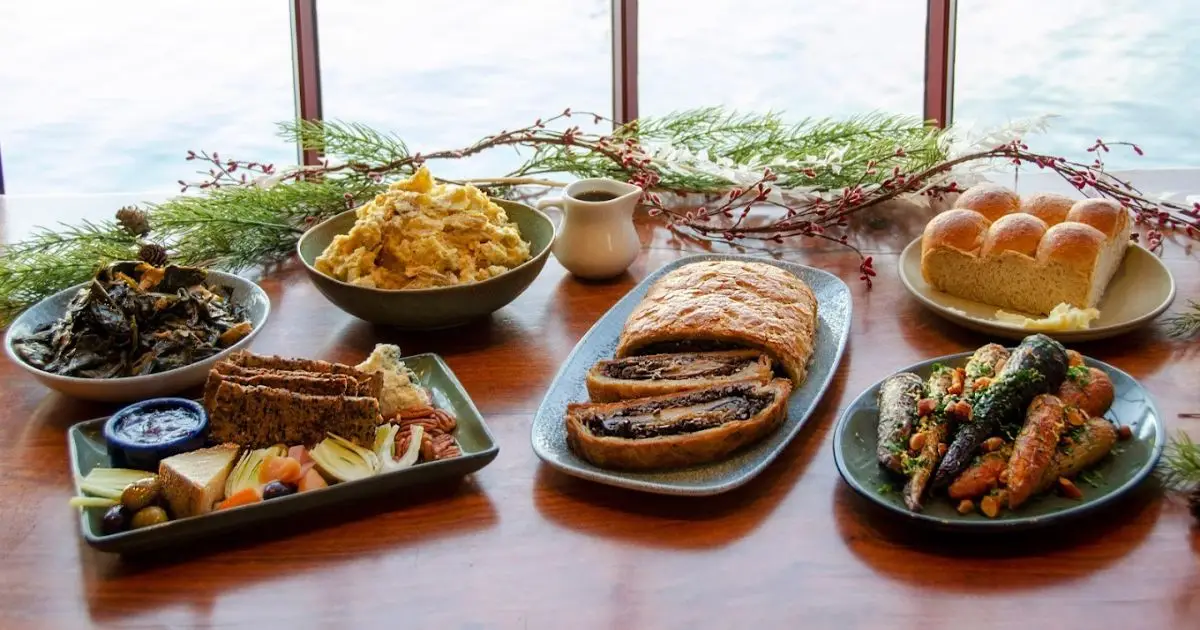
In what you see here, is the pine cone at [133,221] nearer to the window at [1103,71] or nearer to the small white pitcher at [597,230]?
the small white pitcher at [597,230]

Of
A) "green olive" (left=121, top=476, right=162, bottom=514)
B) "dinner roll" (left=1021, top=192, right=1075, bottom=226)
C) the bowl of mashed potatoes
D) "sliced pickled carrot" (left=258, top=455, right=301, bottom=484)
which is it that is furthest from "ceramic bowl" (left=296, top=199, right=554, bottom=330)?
"dinner roll" (left=1021, top=192, right=1075, bottom=226)

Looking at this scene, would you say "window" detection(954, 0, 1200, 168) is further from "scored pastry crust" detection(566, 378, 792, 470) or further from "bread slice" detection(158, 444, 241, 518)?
"bread slice" detection(158, 444, 241, 518)

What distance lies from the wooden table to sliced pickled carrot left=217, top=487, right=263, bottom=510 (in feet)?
0.19

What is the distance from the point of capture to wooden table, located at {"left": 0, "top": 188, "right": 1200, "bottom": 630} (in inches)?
60.6

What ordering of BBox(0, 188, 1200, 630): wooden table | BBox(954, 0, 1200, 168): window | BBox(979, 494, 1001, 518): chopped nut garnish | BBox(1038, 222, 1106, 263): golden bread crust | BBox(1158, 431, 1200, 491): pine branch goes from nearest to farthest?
BBox(0, 188, 1200, 630): wooden table → BBox(979, 494, 1001, 518): chopped nut garnish → BBox(1158, 431, 1200, 491): pine branch → BBox(1038, 222, 1106, 263): golden bread crust → BBox(954, 0, 1200, 168): window

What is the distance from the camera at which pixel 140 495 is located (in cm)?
168

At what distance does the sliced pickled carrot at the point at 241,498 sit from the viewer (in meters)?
1.71

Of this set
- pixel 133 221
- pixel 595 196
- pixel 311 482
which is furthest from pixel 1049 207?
pixel 133 221

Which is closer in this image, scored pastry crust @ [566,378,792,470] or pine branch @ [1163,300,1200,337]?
scored pastry crust @ [566,378,792,470]

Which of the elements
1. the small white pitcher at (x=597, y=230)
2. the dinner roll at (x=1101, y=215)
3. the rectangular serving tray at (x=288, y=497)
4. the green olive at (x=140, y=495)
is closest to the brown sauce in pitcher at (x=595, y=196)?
the small white pitcher at (x=597, y=230)

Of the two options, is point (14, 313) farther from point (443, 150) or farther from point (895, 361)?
point (895, 361)

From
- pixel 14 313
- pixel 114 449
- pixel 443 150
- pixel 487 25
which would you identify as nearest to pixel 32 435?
pixel 114 449

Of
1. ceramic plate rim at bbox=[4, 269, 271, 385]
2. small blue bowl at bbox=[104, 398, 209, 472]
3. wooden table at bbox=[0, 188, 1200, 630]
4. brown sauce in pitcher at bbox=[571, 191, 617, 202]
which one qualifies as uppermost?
brown sauce in pitcher at bbox=[571, 191, 617, 202]

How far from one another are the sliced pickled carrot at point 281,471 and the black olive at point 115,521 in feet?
0.66
